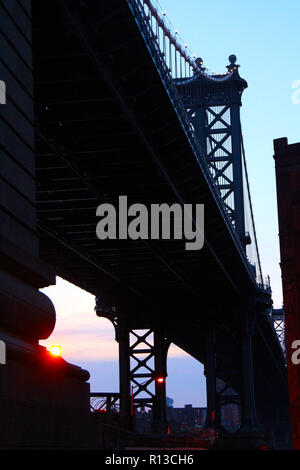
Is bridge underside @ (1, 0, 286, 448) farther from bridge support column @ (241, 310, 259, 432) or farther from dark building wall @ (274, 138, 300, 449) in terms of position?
dark building wall @ (274, 138, 300, 449)

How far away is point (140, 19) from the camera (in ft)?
77.7

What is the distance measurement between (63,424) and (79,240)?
36.3 metres

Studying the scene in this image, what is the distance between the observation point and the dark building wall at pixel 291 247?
6222 cm

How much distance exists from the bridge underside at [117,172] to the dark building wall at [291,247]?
288cm

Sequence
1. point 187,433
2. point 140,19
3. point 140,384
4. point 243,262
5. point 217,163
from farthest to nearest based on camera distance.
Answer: point 217,163 → point 140,384 → point 187,433 → point 243,262 → point 140,19

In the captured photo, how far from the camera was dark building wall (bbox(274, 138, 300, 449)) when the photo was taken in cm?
6222

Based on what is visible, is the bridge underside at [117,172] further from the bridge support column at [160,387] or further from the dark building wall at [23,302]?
the dark building wall at [23,302]

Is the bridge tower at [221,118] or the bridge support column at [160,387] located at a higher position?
the bridge tower at [221,118]

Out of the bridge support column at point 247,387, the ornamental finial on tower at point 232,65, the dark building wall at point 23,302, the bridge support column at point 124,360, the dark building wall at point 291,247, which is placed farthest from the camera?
the ornamental finial on tower at point 232,65

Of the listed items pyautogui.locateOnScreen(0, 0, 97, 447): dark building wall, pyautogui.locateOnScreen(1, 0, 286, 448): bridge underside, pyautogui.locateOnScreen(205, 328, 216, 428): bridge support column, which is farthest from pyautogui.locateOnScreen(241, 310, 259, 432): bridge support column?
pyautogui.locateOnScreen(0, 0, 97, 447): dark building wall

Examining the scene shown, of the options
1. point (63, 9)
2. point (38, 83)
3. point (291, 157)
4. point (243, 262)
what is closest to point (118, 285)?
point (243, 262)

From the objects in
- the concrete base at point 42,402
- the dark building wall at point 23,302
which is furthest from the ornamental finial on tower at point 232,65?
the concrete base at point 42,402

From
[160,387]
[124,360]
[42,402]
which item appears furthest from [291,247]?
[42,402]

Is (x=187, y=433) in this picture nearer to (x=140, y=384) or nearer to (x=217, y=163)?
(x=140, y=384)
